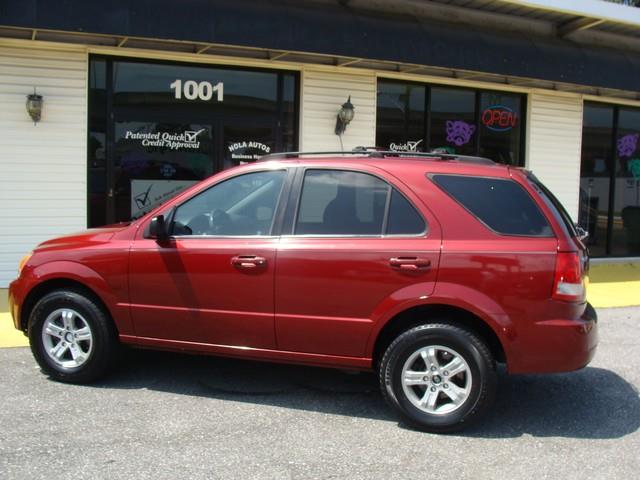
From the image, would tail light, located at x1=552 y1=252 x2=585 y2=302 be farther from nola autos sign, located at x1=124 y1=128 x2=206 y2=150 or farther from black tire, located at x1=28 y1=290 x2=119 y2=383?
nola autos sign, located at x1=124 y1=128 x2=206 y2=150

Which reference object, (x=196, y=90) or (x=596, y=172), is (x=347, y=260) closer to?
(x=196, y=90)

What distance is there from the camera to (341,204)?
14.6ft

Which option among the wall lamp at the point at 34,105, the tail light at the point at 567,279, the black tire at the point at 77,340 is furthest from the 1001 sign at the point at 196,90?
the tail light at the point at 567,279

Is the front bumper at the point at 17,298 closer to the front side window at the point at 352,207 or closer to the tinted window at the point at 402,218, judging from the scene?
the front side window at the point at 352,207

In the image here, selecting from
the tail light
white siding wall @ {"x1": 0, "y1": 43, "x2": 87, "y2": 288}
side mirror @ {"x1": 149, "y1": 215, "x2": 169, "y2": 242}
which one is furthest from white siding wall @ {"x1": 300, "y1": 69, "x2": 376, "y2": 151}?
the tail light

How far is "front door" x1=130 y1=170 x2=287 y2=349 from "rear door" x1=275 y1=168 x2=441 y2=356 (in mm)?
153

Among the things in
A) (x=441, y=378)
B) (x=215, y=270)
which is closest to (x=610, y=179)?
(x=441, y=378)

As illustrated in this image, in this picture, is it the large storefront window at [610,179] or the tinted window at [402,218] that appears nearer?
the tinted window at [402,218]

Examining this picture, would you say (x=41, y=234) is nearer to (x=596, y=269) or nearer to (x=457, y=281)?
(x=457, y=281)

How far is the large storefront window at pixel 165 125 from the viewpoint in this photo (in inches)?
336

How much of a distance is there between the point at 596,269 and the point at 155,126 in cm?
793

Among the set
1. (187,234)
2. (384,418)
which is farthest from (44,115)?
(384,418)

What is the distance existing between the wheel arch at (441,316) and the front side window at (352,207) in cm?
53

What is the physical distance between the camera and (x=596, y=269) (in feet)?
36.5
